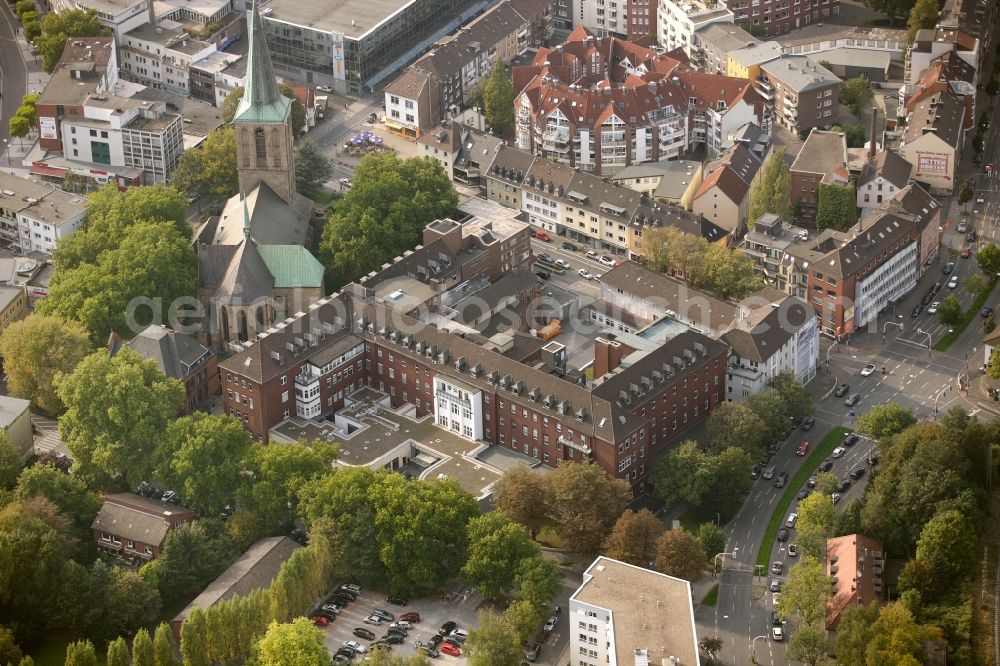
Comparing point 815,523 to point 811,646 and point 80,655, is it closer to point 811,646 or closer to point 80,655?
point 811,646

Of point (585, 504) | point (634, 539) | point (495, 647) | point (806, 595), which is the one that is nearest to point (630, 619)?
point (495, 647)

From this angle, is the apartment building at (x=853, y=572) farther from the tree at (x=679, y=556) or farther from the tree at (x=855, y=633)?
the tree at (x=679, y=556)

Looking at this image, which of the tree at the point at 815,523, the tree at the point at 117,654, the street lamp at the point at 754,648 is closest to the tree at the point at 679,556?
the street lamp at the point at 754,648

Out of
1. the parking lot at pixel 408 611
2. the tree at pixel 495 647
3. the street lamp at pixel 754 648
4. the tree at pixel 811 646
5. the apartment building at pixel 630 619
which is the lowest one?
the parking lot at pixel 408 611

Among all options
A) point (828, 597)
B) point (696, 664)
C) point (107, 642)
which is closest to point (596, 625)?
point (696, 664)

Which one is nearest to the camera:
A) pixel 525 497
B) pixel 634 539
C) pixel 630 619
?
pixel 630 619

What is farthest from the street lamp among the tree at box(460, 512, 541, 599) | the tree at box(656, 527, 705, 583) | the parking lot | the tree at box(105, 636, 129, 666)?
the tree at box(105, 636, 129, 666)

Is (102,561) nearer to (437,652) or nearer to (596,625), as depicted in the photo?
(437,652)
